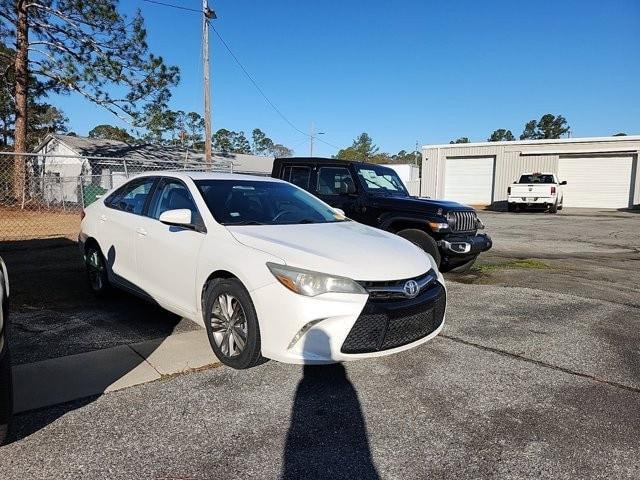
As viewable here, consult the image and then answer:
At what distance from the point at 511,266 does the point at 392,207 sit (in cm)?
296

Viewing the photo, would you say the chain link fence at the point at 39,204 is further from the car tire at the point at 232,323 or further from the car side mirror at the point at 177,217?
the car tire at the point at 232,323

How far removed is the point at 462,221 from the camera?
6883 mm

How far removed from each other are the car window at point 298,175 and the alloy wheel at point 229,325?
4.46 m

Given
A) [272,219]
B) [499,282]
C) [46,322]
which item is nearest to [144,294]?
[46,322]

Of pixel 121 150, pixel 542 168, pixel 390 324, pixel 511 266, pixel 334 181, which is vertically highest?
pixel 121 150

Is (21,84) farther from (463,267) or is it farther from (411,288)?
(411,288)

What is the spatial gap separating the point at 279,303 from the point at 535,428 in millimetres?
1800

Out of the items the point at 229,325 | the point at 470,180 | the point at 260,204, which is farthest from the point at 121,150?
the point at 229,325

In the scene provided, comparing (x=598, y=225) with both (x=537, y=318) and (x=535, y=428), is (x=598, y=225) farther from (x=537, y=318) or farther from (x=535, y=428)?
(x=535, y=428)

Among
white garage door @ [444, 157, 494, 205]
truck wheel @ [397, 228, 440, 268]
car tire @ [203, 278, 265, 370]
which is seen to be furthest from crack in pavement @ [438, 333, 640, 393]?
white garage door @ [444, 157, 494, 205]

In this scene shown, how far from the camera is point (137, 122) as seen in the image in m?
20.2

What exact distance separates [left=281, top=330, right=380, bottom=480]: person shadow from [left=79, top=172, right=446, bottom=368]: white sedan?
218 mm

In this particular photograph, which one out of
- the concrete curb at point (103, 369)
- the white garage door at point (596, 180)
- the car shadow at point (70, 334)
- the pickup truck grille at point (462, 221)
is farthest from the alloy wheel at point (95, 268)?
the white garage door at point (596, 180)

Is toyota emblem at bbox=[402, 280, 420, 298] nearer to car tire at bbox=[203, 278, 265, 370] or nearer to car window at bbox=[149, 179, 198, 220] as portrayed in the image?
car tire at bbox=[203, 278, 265, 370]
